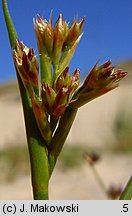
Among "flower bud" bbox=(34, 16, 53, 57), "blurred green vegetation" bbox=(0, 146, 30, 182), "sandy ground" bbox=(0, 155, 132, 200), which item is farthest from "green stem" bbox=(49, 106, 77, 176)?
"blurred green vegetation" bbox=(0, 146, 30, 182)

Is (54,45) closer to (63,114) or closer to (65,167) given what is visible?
(63,114)

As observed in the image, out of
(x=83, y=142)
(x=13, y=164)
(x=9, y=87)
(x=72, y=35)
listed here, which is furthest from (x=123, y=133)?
(x=9, y=87)

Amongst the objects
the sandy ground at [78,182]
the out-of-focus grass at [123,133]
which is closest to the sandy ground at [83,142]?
the sandy ground at [78,182]

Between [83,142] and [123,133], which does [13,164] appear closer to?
[123,133]

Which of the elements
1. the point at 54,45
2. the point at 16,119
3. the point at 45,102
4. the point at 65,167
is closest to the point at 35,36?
the point at 54,45

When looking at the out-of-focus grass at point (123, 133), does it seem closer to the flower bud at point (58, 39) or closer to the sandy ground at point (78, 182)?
the sandy ground at point (78, 182)

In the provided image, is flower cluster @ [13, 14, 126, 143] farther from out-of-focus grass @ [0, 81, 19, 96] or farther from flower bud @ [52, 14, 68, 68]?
out-of-focus grass @ [0, 81, 19, 96]

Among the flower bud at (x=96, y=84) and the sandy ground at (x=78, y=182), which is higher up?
the flower bud at (x=96, y=84)

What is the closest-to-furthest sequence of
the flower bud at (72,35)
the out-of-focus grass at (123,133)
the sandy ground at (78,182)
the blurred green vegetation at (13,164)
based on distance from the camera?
the flower bud at (72,35), the sandy ground at (78,182), the blurred green vegetation at (13,164), the out-of-focus grass at (123,133)
